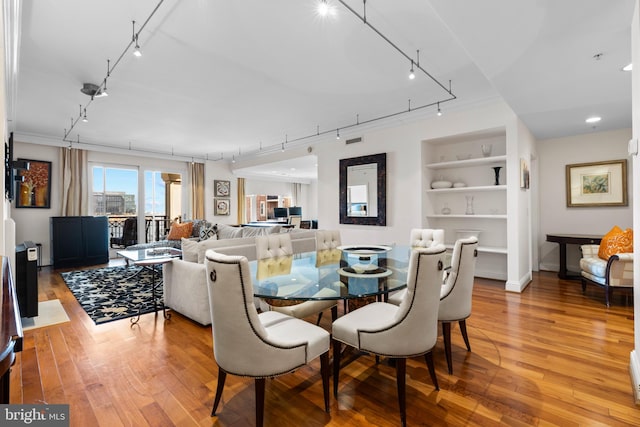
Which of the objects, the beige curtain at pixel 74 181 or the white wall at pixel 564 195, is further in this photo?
the beige curtain at pixel 74 181

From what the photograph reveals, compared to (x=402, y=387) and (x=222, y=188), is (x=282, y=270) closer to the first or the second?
(x=402, y=387)

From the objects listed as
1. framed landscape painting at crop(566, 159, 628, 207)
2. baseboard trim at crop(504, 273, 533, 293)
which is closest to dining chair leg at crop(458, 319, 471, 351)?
baseboard trim at crop(504, 273, 533, 293)

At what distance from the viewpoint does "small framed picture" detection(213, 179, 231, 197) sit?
8704 mm

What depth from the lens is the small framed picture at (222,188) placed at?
8.70m

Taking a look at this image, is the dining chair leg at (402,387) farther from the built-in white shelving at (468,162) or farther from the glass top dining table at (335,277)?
the built-in white shelving at (468,162)

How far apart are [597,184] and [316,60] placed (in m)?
5.03

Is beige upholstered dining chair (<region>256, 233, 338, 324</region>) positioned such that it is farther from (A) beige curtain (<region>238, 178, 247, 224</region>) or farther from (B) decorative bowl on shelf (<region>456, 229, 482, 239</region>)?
(A) beige curtain (<region>238, 178, 247, 224</region>)

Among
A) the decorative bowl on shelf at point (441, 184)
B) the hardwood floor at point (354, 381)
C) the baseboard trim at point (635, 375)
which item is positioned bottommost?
the hardwood floor at point (354, 381)

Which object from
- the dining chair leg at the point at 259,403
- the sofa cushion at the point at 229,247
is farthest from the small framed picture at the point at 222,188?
the dining chair leg at the point at 259,403

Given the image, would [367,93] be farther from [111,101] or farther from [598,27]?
[111,101]

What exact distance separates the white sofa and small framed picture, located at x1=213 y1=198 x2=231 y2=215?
541cm

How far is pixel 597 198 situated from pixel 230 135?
6560 mm

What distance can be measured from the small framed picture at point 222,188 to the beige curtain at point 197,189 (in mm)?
413

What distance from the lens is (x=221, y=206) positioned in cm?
884
